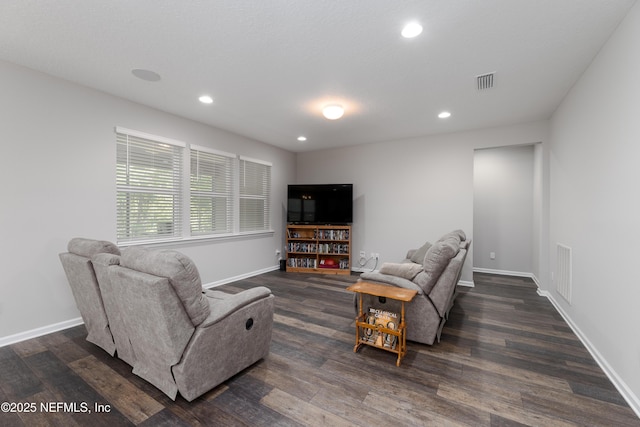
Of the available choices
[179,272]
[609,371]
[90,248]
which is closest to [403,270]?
[609,371]

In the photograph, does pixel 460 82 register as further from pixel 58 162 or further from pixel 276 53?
pixel 58 162

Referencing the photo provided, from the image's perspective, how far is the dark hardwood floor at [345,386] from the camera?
1714 millimetres

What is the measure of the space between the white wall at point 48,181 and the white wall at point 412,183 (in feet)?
12.6

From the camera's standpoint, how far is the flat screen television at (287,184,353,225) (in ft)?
18.6

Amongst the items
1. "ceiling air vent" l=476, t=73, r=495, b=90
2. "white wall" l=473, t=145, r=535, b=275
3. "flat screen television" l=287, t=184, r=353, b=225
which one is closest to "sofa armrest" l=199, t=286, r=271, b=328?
"ceiling air vent" l=476, t=73, r=495, b=90

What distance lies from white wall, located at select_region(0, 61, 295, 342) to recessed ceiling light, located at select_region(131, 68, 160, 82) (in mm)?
820

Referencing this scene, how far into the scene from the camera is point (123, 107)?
137 inches

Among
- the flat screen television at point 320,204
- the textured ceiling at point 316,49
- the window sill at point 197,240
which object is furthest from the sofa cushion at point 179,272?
the flat screen television at point 320,204

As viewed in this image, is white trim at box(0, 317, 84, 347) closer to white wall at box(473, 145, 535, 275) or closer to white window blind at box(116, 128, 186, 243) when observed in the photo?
white window blind at box(116, 128, 186, 243)

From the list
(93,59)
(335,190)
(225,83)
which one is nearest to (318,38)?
(225,83)

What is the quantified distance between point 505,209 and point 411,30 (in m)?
4.65

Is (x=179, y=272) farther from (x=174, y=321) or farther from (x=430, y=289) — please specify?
(x=430, y=289)

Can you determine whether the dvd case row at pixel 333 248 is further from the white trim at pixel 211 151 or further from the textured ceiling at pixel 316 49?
the textured ceiling at pixel 316 49

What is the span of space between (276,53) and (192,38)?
68 centimetres
